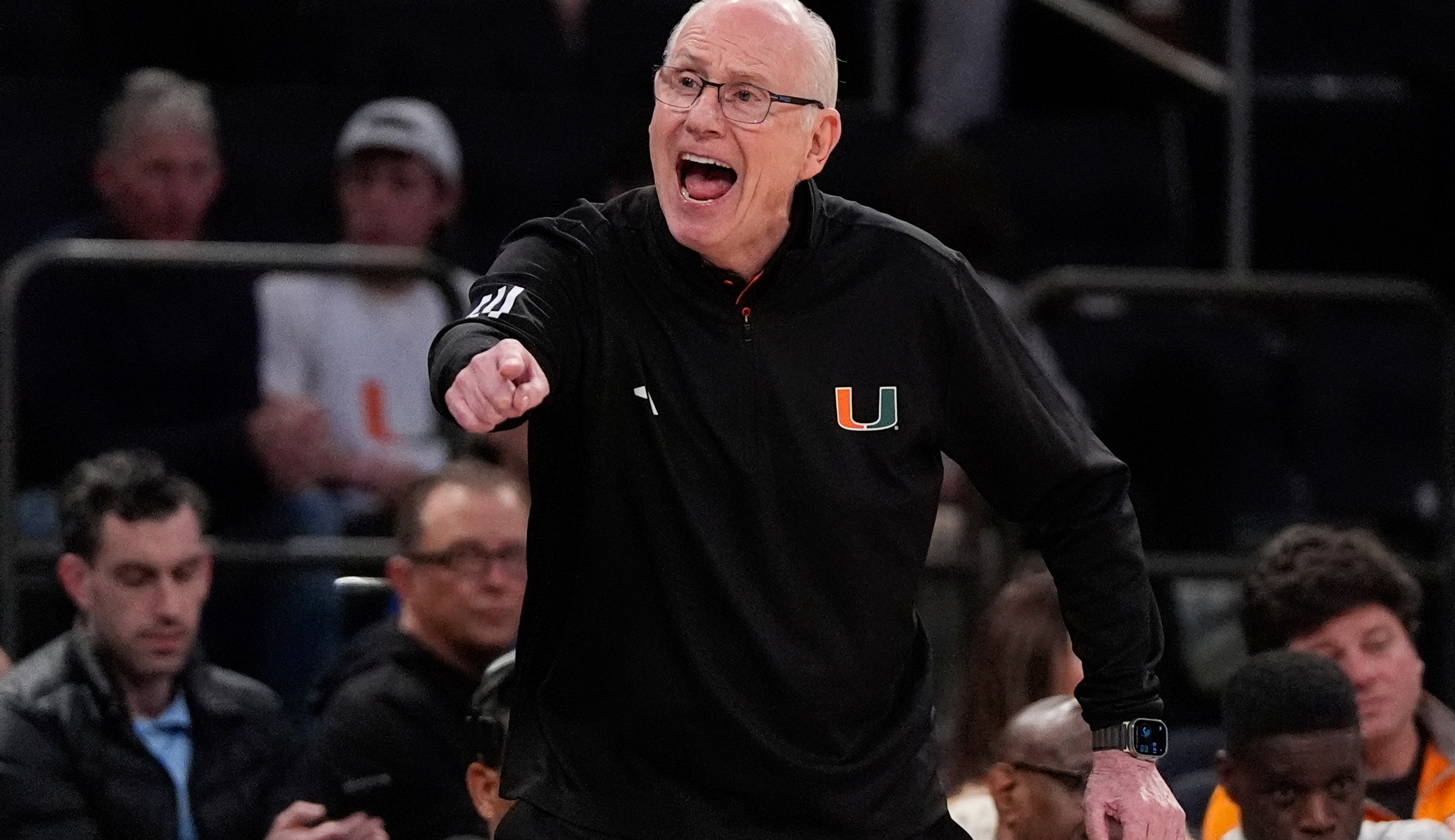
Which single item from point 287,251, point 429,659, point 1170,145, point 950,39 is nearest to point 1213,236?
point 1170,145

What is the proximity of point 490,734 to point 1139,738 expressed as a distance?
4.09ft

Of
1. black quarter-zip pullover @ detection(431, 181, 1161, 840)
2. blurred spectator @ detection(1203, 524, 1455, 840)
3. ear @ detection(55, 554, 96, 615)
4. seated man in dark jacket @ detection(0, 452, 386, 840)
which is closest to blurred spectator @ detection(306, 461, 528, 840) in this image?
seated man in dark jacket @ detection(0, 452, 386, 840)

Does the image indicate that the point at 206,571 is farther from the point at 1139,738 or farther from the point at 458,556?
the point at 1139,738

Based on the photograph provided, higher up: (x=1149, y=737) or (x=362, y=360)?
(x=362, y=360)

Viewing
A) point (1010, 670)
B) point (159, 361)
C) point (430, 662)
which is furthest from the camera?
point (159, 361)

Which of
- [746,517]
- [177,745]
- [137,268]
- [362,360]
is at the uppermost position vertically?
[137,268]

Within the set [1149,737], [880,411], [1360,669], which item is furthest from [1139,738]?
[1360,669]

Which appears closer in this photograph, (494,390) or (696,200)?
(494,390)

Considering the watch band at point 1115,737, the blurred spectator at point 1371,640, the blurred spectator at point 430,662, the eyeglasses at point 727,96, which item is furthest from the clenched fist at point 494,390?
the blurred spectator at point 1371,640

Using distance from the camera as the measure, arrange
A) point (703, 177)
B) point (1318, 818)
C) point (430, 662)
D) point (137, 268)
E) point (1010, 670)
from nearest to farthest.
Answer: point (703, 177)
point (1318, 818)
point (430, 662)
point (1010, 670)
point (137, 268)

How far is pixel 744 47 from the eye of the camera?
284 cm

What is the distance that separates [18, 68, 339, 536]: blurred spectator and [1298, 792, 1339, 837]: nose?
96.5 inches

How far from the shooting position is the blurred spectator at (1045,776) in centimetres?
370

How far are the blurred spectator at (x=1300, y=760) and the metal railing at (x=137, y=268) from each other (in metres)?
2.16
